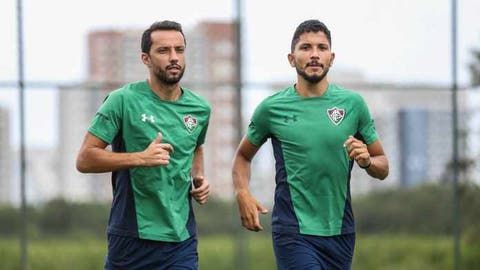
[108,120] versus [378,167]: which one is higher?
[108,120]

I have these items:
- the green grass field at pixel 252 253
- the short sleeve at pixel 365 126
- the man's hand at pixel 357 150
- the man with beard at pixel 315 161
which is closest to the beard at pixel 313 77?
the man with beard at pixel 315 161

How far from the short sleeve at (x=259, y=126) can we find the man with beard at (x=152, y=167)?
0.48 m

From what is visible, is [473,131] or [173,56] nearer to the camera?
[173,56]

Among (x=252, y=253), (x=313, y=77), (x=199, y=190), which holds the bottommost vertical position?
(x=252, y=253)

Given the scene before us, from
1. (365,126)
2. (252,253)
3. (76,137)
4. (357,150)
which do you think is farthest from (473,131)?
(357,150)

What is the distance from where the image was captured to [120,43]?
11.0 meters

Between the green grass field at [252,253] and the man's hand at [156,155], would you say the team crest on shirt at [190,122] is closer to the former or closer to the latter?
the man's hand at [156,155]

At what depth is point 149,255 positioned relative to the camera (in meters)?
5.85

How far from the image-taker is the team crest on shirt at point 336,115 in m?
6.05

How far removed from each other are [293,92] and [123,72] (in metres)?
5.12

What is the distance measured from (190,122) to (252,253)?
16.6 feet

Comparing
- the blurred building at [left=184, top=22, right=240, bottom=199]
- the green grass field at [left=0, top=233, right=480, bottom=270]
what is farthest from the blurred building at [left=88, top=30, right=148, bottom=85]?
the green grass field at [left=0, top=233, right=480, bottom=270]

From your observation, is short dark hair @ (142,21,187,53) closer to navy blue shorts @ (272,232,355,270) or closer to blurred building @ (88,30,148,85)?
navy blue shorts @ (272,232,355,270)

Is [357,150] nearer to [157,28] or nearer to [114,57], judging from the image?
[157,28]
